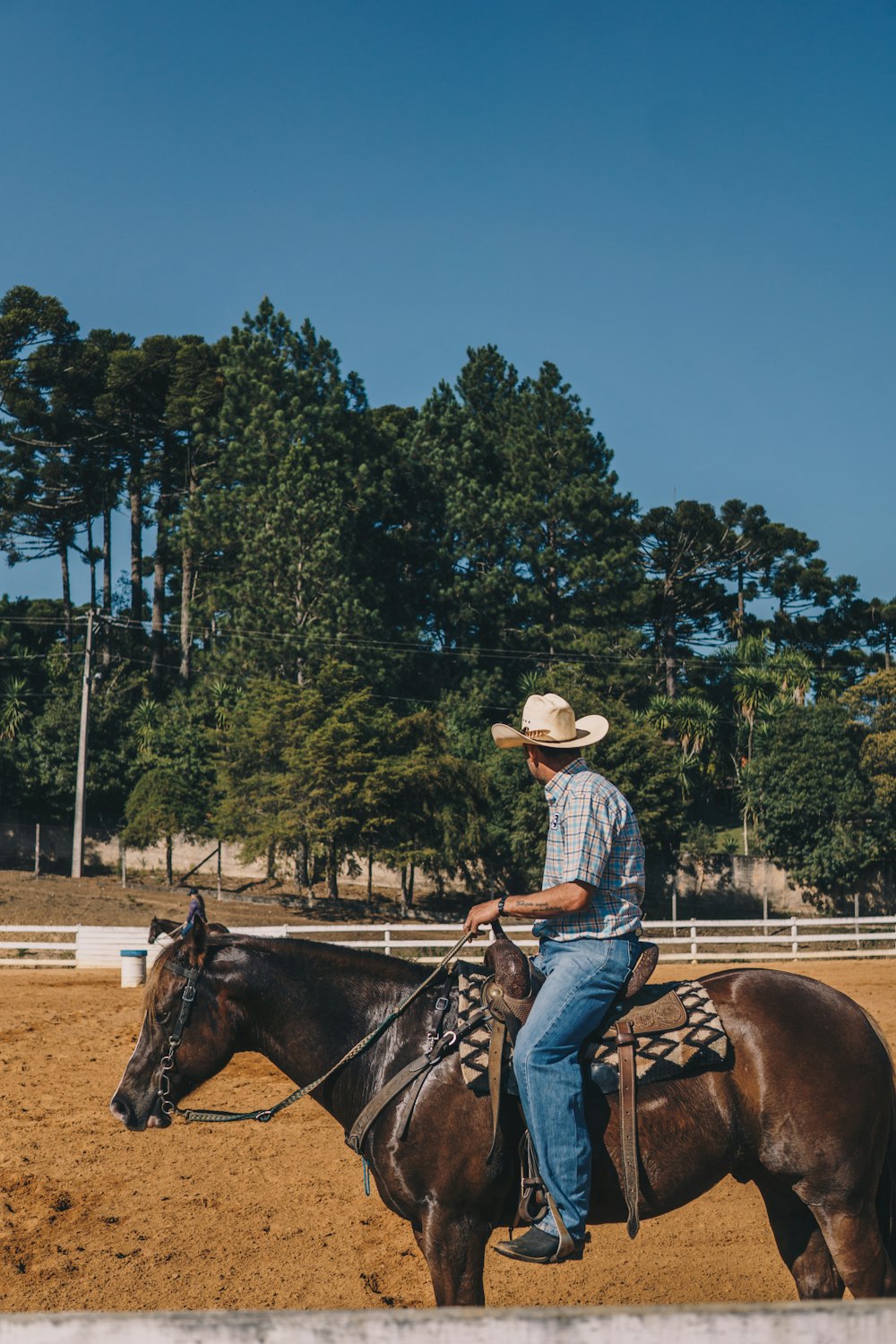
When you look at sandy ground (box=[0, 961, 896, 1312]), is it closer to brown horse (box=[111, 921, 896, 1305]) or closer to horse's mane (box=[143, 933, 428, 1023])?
brown horse (box=[111, 921, 896, 1305])

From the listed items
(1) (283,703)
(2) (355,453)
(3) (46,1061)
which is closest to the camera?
(3) (46,1061)

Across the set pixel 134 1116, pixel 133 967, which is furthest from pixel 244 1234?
pixel 133 967

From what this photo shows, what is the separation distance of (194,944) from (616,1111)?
6.23 ft

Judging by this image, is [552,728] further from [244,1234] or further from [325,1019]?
[244,1234]

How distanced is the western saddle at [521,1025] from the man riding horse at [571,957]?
0.24 feet

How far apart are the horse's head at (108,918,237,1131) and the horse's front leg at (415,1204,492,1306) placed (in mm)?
1120

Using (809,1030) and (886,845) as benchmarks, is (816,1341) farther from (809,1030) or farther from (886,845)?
(886,845)

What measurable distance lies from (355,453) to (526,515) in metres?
8.59

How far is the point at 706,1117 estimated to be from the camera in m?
4.50

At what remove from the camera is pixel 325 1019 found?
4.84 m

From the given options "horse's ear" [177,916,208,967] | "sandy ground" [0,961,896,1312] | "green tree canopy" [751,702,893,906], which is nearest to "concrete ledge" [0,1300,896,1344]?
"horse's ear" [177,916,208,967]

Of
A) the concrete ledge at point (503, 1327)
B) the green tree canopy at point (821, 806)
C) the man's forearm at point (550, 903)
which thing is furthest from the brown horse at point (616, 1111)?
the green tree canopy at point (821, 806)

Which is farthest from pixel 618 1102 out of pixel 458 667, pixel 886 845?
pixel 458 667

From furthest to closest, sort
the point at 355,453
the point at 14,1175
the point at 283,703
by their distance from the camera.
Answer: the point at 355,453 < the point at 283,703 < the point at 14,1175
